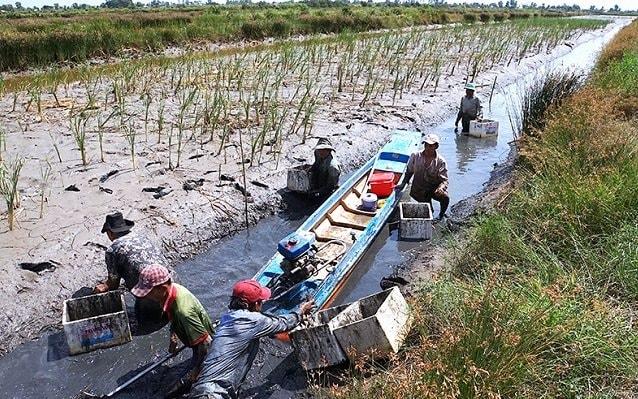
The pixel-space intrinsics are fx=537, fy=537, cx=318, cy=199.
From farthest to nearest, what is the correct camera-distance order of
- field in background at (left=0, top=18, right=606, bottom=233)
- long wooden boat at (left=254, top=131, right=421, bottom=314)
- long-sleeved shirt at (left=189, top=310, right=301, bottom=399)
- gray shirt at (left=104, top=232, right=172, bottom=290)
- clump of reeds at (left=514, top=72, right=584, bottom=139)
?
clump of reeds at (left=514, top=72, right=584, bottom=139) → field in background at (left=0, top=18, right=606, bottom=233) → long wooden boat at (left=254, top=131, right=421, bottom=314) → gray shirt at (left=104, top=232, right=172, bottom=290) → long-sleeved shirt at (left=189, top=310, right=301, bottom=399)

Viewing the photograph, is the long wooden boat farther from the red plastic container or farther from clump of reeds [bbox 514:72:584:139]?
clump of reeds [bbox 514:72:584:139]

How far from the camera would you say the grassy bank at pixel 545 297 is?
3107 mm

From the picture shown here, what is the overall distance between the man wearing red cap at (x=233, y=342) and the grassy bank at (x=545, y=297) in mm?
815

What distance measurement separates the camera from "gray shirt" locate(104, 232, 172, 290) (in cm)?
489

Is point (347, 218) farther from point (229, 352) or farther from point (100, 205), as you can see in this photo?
point (229, 352)

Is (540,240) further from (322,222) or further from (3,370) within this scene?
(3,370)

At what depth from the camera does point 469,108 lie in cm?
1130

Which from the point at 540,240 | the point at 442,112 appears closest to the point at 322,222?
the point at 540,240

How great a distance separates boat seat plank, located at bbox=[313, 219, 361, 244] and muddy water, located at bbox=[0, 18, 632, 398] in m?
0.38

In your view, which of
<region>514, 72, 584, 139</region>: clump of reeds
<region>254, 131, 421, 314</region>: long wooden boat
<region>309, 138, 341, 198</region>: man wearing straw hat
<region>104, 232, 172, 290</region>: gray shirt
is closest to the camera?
<region>104, 232, 172, 290</region>: gray shirt

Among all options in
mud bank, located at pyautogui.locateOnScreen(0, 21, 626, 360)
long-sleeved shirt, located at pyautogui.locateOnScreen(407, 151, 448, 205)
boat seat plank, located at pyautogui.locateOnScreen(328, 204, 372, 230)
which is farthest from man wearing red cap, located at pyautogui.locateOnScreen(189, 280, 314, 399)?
long-sleeved shirt, located at pyautogui.locateOnScreen(407, 151, 448, 205)

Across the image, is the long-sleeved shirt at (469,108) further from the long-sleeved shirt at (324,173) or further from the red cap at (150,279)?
the red cap at (150,279)

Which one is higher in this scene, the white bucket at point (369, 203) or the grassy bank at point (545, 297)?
the grassy bank at point (545, 297)

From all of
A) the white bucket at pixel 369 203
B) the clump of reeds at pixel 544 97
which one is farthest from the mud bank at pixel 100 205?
the clump of reeds at pixel 544 97
